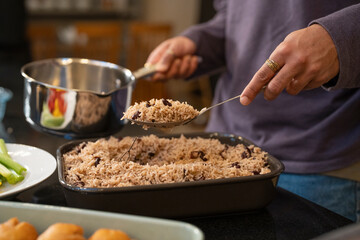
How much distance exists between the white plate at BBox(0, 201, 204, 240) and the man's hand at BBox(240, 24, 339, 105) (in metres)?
0.43

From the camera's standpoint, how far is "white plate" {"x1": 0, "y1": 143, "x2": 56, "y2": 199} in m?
0.97

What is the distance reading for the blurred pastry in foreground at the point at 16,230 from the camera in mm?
697

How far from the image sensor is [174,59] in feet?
5.07

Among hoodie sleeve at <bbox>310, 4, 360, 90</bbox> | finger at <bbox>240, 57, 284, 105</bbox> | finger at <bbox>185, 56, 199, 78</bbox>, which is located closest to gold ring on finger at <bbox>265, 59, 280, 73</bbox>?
finger at <bbox>240, 57, 284, 105</bbox>

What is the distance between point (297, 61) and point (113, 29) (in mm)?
3220

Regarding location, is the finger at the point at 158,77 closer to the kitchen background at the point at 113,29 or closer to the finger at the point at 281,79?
the finger at the point at 281,79

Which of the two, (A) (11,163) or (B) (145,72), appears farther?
(B) (145,72)

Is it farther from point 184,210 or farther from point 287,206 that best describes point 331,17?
point 184,210

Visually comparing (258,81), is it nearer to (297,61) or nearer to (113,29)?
(297,61)

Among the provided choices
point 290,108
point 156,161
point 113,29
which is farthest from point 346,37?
point 113,29

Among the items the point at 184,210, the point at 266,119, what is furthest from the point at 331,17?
the point at 184,210

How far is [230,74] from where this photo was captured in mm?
1606

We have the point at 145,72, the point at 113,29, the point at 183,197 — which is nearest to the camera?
the point at 183,197

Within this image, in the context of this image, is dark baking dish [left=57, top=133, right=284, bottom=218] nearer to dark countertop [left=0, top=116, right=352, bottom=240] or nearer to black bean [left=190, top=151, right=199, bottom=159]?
dark countertop [left=0, top=116, right=352, bottom=240]
